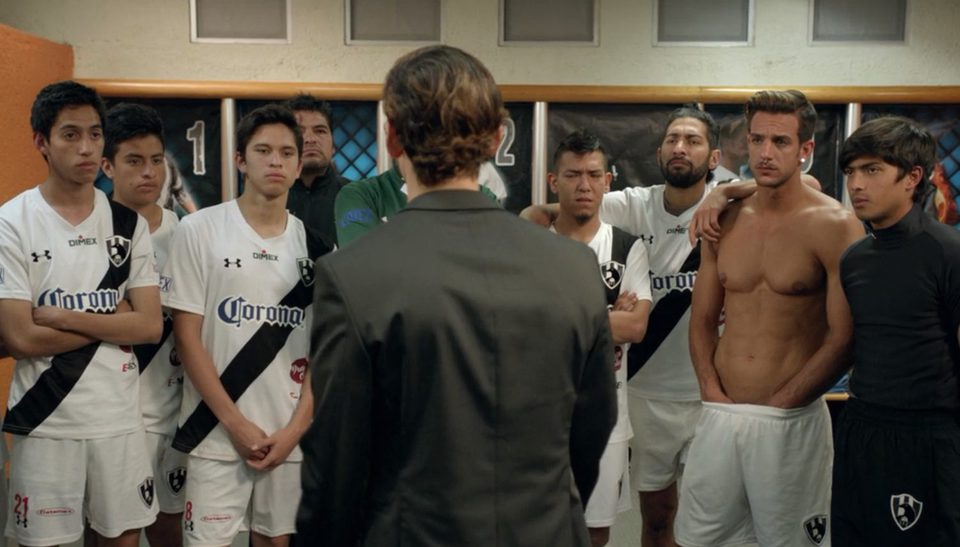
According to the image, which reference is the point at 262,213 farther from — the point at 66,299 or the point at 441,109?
the point at 441,109

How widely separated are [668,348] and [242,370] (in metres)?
1.71

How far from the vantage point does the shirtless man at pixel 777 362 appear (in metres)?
2.90

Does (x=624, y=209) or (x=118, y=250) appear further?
(x=624, y=209)

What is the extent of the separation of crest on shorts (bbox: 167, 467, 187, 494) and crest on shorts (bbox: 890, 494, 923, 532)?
242cm

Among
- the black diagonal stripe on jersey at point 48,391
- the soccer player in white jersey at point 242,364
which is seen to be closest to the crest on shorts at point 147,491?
the soccer player in white jersey at point 242,364

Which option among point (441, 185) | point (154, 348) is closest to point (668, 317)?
point (154, 348)

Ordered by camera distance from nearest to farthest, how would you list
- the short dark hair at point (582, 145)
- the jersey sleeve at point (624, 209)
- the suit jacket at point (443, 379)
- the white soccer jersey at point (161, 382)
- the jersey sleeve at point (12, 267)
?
the suit jacket at point (443, 379) < the jersey sleeve at point (12, 267) < the white soccer jersey at point (161, 382) < the short dark hair at point (582, 145) < the jersey sleeve at point (624, 209)

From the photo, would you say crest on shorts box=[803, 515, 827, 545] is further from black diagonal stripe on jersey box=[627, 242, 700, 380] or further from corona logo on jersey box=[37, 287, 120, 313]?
corona logo on jersey box=[37, 287, 120, 313]

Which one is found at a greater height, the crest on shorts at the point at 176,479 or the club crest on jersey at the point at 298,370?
the club crest on jersey at the point at 298,370

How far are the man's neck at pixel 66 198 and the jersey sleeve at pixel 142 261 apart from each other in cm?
18

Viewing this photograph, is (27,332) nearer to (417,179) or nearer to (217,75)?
(417,179)

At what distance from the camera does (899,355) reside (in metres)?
2.65

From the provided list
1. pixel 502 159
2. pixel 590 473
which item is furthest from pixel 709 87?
pixel 590 473

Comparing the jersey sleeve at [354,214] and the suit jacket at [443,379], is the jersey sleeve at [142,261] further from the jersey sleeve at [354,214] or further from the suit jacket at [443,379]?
the suit jacket at [443,379]
